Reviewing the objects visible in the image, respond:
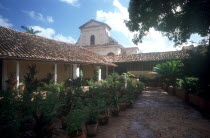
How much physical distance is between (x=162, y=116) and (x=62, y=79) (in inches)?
492

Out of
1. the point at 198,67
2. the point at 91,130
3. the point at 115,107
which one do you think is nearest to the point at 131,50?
the point at 198,67

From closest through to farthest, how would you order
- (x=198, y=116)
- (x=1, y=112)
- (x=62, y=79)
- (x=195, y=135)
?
(x=1, y=112) → (x=195, y=135) → (x=198, y=116) → (x=62, y=79)

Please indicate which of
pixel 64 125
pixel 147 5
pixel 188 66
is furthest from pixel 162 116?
pixel 147 5

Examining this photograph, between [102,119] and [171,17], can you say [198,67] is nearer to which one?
[102,119]

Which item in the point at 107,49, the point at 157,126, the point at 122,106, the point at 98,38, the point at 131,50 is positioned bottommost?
the point at 157,126

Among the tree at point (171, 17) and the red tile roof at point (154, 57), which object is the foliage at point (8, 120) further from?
the red tile roof at point (154, 57)

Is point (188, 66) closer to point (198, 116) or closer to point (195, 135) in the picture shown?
point (198, 116)

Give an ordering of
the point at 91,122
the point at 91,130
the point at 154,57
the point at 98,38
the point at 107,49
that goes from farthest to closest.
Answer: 1. the point at 107,49
2. the point at 98,38
3. the point at 154,57
4. the point at 91,122
5. the point at 91,130

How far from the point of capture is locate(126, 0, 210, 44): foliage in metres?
10.1

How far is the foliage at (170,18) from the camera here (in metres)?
10.1

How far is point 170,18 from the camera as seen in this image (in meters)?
13.2

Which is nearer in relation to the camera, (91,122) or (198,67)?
(91,122)

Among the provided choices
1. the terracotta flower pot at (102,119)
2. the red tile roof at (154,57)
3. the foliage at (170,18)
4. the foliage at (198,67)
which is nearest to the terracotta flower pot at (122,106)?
the terracotta flower pot at (102,119)

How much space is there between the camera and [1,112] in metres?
3.65
